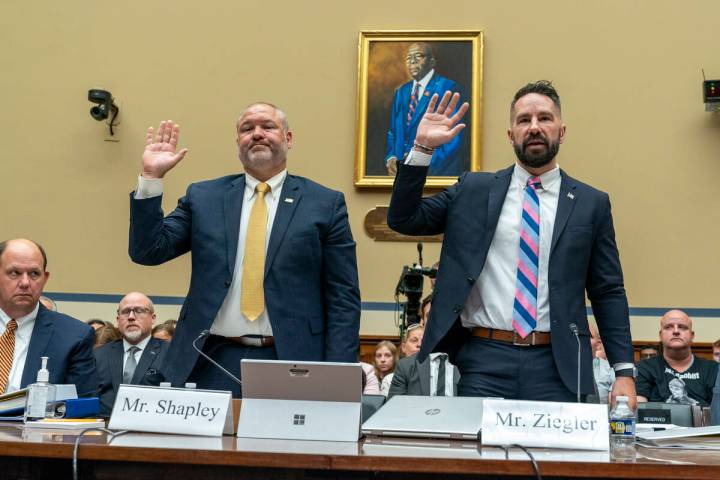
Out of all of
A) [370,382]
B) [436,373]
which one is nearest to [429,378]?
[436,373]

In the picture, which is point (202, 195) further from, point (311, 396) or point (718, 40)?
point (718, 40)

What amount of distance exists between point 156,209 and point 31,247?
87cm

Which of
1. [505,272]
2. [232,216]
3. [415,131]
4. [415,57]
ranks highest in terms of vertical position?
[415,57]

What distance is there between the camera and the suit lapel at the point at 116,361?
528 cm

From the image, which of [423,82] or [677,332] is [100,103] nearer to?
[423,82]

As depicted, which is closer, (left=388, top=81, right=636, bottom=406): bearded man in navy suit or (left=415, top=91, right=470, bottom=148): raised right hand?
(left=388, top=81, right=636, bottom=406): bearded man in navy suit

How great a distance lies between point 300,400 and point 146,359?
11.3 ft

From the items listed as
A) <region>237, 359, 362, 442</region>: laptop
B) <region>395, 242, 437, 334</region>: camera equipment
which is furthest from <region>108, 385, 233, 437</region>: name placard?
<region>395, 242, 437, 334</region>: camera equipment

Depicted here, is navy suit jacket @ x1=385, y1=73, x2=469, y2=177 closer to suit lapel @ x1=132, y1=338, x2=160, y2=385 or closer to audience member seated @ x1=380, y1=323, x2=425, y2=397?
audience member seated @ x1=380, y1=323, x2=425, y2=397

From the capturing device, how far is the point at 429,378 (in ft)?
15.4

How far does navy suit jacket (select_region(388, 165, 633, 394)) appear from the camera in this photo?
270 cm

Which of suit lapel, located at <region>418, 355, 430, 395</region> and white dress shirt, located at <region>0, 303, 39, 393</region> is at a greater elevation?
white dress shirt, located at <region>0, 303, 39, 393</region>

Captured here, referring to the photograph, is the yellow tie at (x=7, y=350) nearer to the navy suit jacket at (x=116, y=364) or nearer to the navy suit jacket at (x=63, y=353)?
the navy suit jacket at (x=63, y=353)

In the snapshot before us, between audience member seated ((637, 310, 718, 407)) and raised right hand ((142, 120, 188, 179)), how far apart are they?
362 cm
